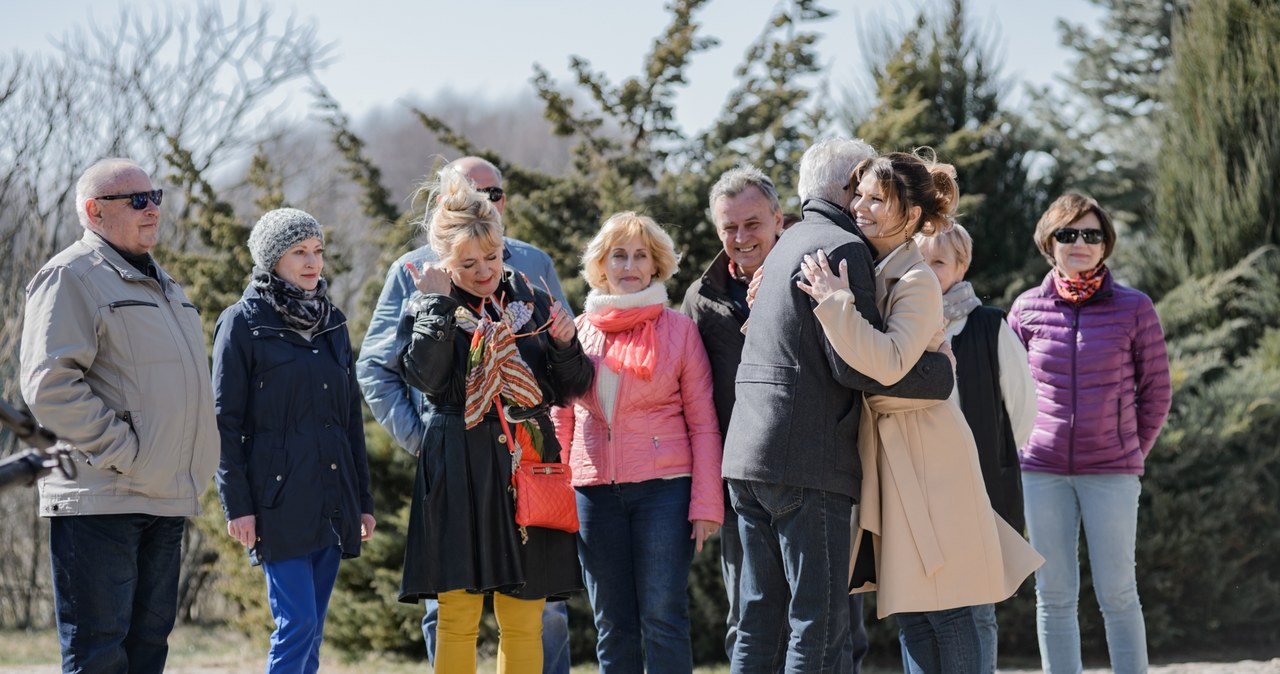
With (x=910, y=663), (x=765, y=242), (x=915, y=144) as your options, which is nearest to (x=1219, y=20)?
(x=915, y=144)

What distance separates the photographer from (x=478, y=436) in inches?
165

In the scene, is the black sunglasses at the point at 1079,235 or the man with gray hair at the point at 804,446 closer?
the man with gray hair at the point at 804,446

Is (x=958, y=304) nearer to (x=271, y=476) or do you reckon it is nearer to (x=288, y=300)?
(x=288, y=300)

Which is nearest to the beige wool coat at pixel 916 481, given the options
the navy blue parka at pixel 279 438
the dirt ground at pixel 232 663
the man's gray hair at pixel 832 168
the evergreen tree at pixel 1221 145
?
the man's gray hair at pixel 832 168

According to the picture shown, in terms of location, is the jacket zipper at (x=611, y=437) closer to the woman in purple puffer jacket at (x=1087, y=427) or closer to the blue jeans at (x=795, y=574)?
the blue jeans at (x=795, y=574)

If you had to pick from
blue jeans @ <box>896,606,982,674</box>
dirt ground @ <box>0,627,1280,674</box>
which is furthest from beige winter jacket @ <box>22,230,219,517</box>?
dirt ground @ <box>0,627,1280,674</box>

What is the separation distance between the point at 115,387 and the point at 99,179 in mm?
693

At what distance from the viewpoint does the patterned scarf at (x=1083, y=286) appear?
5305 millimetres

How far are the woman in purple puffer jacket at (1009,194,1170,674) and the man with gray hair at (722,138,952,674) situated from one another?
1660 millimetres

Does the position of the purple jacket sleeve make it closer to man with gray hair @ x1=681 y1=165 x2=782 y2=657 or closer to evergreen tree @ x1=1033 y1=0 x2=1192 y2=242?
man with gray hair @ x1=681 y1=165 x2=782 y2=657

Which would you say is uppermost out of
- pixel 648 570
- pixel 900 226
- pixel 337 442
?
pixel 900 226

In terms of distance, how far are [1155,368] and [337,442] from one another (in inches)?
133

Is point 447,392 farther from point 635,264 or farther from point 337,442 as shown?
point 635,264

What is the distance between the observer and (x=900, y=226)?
3904 millimetres
